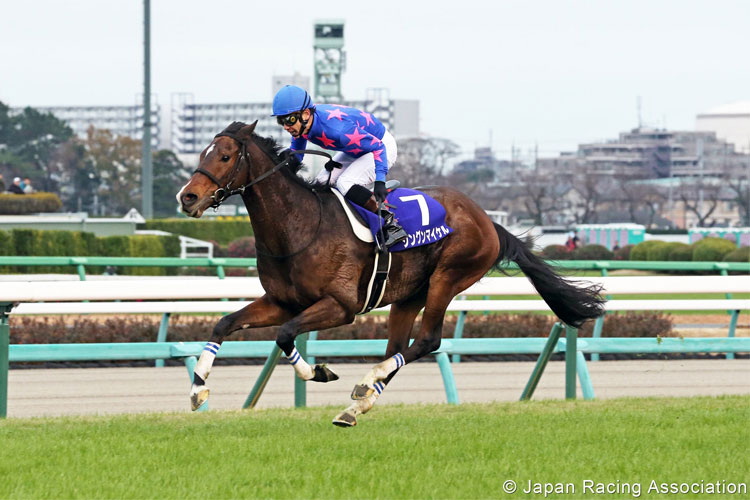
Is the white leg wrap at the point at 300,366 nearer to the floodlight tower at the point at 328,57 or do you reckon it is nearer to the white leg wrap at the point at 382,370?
the white leg wrap at the point at 382,370

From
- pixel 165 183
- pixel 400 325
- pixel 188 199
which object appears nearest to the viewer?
pixel 188 199

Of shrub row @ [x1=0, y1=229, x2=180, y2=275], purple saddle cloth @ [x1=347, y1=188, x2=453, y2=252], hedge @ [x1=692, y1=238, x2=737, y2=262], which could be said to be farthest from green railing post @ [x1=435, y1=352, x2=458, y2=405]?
hedge @ [x1=692, y1=238, x2=737, y2=262]

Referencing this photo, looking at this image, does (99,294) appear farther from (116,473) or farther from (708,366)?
(708,366)

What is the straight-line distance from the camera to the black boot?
5273 millimetres

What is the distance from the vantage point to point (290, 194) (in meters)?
5.08

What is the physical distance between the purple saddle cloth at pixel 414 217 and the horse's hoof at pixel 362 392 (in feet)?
2.19

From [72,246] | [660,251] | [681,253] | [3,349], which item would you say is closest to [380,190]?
[3,349]

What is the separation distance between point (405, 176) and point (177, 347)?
188 ft

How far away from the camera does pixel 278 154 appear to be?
5.18 m

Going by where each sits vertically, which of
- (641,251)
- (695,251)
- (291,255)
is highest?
(291,255)

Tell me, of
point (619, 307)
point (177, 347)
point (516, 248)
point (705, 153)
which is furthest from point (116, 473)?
point (705, 153)

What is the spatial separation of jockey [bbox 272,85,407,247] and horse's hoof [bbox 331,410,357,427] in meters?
0.82

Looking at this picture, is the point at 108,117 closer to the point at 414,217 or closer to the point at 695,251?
the point at 695,251

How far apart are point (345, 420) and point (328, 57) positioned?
143 feet
